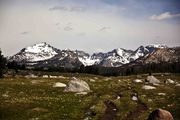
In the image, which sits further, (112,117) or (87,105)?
(87,105)

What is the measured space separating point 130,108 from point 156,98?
50.2 ft

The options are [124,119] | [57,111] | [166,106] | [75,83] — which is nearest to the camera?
[124,119]

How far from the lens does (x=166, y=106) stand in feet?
215

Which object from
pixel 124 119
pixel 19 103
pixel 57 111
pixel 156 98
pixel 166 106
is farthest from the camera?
pixel 156 98

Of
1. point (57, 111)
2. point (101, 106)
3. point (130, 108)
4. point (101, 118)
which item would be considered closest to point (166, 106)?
point (130, 108)

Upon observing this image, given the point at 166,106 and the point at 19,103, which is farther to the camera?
the point at 166,106

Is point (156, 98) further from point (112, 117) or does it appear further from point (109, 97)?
point (112, 117)

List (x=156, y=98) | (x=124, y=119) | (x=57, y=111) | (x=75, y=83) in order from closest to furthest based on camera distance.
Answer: (x=124, y=119) < (x=57, y=111) < (x=156, y=98) < (x=75, y=83)

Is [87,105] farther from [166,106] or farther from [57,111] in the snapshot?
[166,106]

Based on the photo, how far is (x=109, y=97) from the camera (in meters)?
76.1

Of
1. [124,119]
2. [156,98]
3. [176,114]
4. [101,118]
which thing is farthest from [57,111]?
[156,98]

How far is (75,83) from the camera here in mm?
84062

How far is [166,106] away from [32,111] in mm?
26078

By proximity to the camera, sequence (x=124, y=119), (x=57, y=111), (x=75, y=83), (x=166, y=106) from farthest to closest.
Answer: (x=75, y=83) < (x=166, y=106) < (x=57, y=111) < (x=124, y=119)
